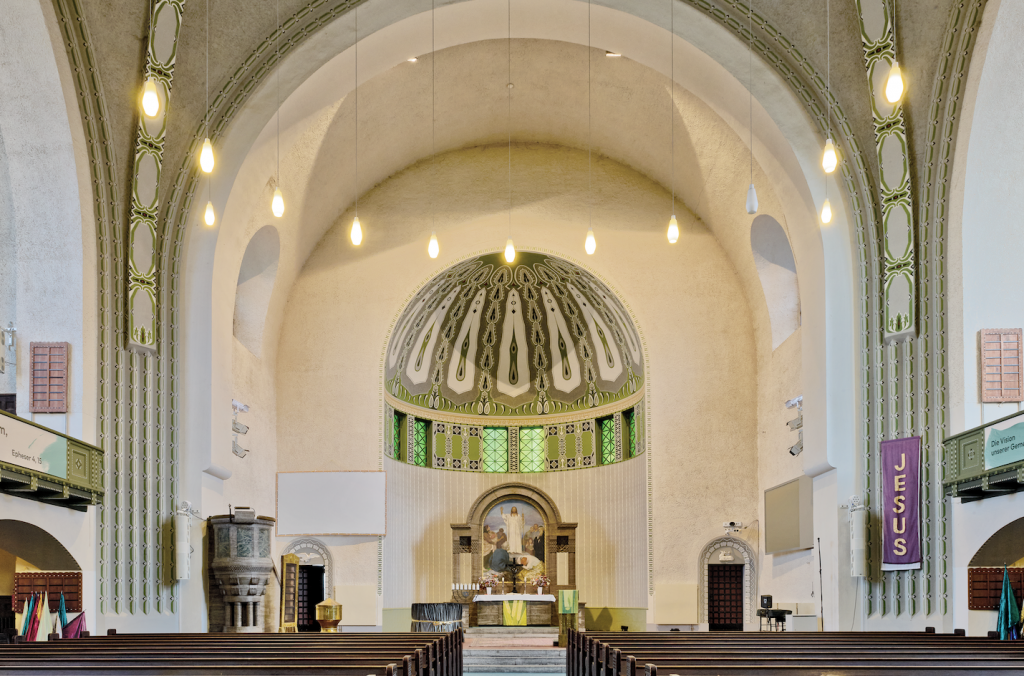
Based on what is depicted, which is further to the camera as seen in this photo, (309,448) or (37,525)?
(309,448)

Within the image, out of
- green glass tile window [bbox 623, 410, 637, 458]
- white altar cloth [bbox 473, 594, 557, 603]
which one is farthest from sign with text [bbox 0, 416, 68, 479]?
green glass tile window [bbox 623, 410, 637, 458]

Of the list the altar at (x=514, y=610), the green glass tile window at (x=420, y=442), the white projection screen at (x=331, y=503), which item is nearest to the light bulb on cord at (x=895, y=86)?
the white projection screen at (x=331, y=503)

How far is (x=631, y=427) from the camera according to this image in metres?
20.4

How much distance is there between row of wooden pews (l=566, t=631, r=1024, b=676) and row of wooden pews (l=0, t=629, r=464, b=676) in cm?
136

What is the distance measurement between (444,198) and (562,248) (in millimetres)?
2380

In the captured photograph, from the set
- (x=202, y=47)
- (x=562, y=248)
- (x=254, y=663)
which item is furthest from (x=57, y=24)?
(x=562, y=248)

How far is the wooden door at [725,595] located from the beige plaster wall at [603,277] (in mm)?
638

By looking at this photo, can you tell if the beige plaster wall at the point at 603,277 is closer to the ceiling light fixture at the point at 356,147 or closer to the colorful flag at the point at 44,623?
the ceiling light fixture at the point at 356,147

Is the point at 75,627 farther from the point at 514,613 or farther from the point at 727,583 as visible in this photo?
the point at 727,583

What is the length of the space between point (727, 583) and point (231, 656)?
1295 cm

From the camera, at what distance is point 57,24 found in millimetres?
11547

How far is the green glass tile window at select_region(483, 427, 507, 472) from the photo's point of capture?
22.0 m

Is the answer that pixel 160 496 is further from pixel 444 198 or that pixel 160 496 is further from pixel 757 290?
pixel 757 290

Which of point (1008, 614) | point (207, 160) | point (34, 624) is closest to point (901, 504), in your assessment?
point (1008, 614)
